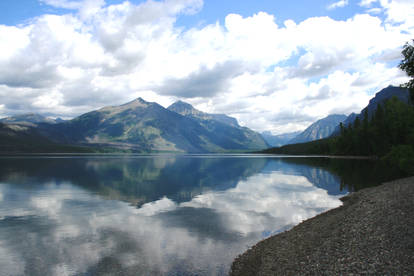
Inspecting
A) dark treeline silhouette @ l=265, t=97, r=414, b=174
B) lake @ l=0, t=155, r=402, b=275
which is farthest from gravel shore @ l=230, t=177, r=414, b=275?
dark treeline silhouette @ l=265, t=97, r=414, b=174

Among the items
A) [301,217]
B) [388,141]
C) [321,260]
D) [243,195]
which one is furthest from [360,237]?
[388,141]

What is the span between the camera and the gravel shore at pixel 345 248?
18484mm

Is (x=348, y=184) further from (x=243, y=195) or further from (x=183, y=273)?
(x=183, y=273)

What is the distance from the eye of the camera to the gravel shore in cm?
1848

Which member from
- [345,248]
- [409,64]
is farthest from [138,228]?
[409,64]

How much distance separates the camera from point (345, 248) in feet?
73.7

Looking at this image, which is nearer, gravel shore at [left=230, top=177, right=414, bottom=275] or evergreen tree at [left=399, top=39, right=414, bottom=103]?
gravel shore at [left=230, top=177, right=414, bottom=275]

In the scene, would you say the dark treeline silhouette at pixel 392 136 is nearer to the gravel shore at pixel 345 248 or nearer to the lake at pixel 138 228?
the lake at pixel 138 228

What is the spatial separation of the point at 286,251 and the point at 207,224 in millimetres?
16132

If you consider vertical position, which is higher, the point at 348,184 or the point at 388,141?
the point at 388,141

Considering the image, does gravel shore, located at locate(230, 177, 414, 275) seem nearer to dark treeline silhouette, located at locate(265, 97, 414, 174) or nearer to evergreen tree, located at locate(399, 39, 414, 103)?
evergreen tree, located at locate(399, 39, 414, 103)

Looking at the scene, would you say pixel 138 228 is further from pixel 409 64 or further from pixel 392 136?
pixel 392 136

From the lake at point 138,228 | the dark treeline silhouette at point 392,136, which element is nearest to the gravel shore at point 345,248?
the lake at point 138,228

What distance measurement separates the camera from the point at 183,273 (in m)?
22.9
